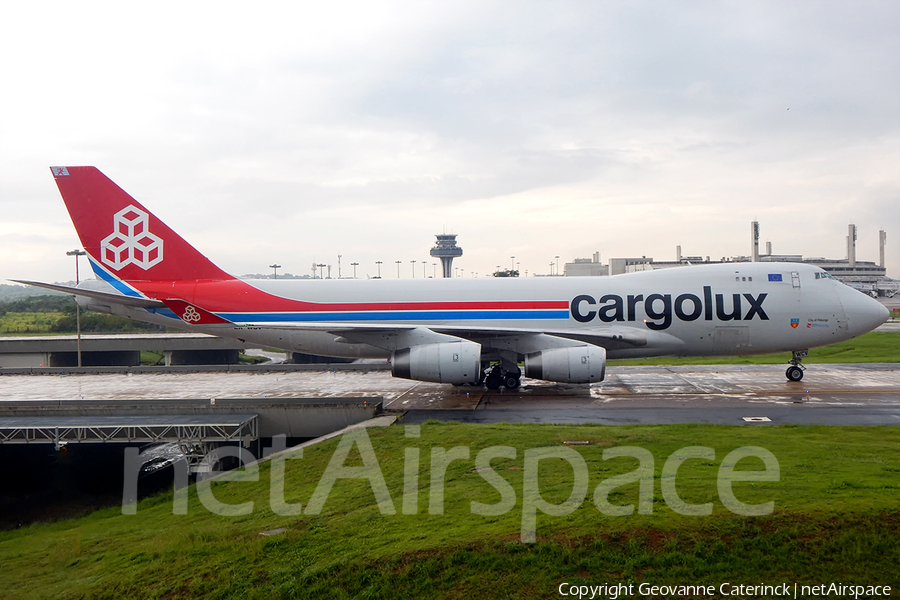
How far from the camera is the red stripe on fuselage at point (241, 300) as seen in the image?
2670 centimetres

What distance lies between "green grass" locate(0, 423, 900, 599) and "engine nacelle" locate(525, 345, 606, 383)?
761 cm

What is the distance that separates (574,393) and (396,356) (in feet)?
23.2

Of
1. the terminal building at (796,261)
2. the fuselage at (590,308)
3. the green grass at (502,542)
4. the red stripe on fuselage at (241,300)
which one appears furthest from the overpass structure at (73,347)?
the terminal building at (796,261)

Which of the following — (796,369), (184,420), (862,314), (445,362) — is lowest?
(184,420)

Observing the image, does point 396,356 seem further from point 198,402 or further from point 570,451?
point 570,451

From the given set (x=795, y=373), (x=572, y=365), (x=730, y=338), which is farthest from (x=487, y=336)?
(x=795, y=373)

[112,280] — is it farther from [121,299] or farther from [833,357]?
[833,357]

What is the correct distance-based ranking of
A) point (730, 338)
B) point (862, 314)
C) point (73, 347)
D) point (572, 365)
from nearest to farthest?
1. point (572, 365)
2. point (862, 314)
3. point (730, 338)
4. point (73, 347)

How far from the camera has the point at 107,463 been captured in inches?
954

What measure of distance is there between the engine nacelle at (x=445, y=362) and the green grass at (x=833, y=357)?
34.7 ft

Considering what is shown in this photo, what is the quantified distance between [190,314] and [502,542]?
66.8 ft

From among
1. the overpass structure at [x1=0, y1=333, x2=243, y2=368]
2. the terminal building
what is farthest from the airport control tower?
the overpass structure at [x1=0, y1=333, x2=243, y2=368]

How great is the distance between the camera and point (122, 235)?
27.5 m

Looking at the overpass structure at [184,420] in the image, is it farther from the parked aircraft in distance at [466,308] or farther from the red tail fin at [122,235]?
the red tail fin at [122,235]
